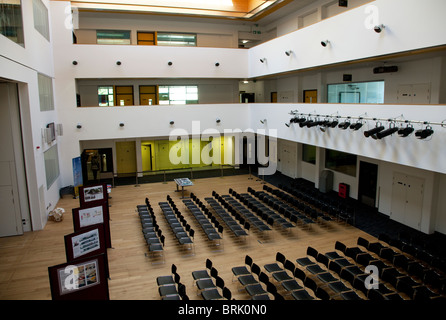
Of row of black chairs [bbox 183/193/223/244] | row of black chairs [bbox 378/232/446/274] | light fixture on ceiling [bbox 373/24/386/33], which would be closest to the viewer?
row of black chairs [bbox 378/232/446/274]

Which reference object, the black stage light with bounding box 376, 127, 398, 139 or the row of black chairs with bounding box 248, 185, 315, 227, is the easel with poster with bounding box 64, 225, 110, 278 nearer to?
the row of black chairs with bounding box 248, 185, 315, 227

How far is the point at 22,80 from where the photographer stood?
1038 cm

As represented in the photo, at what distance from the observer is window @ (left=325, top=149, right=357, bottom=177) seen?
49.0ft

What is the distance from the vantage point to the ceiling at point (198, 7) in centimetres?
1612

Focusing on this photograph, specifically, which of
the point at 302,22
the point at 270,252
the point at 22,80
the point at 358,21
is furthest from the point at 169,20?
the point at 270,252

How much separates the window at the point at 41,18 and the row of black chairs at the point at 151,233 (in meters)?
7.94

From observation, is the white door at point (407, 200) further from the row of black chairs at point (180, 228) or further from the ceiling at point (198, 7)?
the ceiling at point (198, 7)

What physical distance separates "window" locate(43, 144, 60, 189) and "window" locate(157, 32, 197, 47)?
8500 millimetres

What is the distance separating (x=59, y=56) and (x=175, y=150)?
8350mm

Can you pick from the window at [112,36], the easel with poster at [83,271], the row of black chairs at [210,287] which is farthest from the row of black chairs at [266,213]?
the window at [112,36]

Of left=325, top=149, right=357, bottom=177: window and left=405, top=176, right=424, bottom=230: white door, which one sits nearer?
left=405, top=176, right=424, bottom=230: white door

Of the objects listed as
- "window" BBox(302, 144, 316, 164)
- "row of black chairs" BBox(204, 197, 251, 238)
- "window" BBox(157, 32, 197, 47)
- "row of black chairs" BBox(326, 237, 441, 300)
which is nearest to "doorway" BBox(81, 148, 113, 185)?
"window" BBox(157, 32, 197, 47)

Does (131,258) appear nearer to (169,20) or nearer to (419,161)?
(419,161)

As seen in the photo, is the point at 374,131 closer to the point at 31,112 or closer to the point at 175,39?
the point at 31,112
